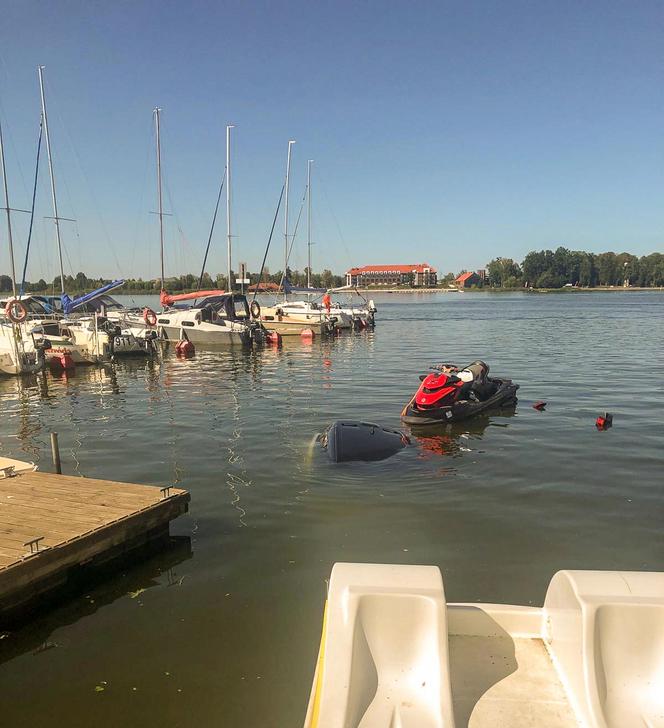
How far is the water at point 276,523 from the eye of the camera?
5082 millimetres

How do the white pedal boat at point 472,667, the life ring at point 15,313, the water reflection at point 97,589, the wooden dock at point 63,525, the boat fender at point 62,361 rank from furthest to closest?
the boat fender at point 62,361
the life ring at point 15,313
the wooden dock at point 63,525
the water reflection at point 97,589
the white pedal boat at point 472,667

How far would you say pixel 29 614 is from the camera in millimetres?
5949

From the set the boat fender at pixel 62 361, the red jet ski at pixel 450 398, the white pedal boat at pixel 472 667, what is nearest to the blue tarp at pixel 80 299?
the boat fender at pixel 62 361

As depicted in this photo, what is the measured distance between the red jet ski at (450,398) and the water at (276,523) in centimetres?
52

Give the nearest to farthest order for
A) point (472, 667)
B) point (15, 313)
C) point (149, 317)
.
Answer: point (472, 667) → point (15, 313) → point (149, 317)

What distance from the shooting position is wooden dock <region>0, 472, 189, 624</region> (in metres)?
5.78

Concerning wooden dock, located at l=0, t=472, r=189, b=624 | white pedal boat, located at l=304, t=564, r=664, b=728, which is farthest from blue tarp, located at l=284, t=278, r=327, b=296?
white pedal boat, located at l=304, t=564, r=664, b=728

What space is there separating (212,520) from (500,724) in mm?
5809

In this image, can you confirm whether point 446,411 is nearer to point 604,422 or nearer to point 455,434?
point 455,434

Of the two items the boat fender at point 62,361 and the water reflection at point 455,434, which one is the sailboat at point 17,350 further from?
the water reflection at point 455,434

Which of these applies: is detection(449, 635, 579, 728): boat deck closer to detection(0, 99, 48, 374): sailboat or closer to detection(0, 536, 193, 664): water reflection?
detection(0, 536, 193, 664): water reflection

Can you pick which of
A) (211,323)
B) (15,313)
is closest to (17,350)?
(15,313)

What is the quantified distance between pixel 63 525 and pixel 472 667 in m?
4.96

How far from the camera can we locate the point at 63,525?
6602 mm
